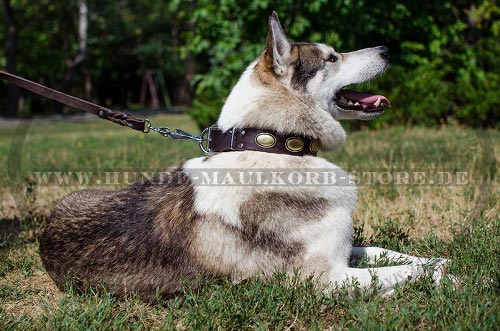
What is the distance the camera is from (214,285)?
9.02 feet

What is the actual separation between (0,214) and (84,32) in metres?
25.1

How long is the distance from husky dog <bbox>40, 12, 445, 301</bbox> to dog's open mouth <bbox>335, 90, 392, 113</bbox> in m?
0.17

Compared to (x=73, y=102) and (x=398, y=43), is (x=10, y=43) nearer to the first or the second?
(x=398, y=43)

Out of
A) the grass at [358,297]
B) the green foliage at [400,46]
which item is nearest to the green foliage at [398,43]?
the green foliage at [400,46]

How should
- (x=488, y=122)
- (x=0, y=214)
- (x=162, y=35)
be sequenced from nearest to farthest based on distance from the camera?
(x=0, y=214)
(x=488, y=122)
(x=162, y=35)

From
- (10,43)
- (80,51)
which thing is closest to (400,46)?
(10,43)

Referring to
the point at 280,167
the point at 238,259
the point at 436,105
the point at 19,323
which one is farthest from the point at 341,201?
the point at 436,105

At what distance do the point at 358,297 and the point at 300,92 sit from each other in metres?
1.23

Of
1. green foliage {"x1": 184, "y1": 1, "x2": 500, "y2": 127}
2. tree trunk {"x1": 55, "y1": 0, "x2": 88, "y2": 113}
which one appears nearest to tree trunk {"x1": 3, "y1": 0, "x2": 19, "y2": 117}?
tree trunk {"x1": 55, "y1": 0, "x2": 88, "y2": 113}

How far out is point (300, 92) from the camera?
3125mm

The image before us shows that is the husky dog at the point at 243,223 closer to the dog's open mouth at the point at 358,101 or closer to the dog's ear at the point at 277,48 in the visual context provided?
the dog's ear at the point at 277,48

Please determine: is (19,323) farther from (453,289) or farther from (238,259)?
(453,289)

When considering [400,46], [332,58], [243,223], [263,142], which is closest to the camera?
[243,223]

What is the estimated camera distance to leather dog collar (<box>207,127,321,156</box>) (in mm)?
2924
